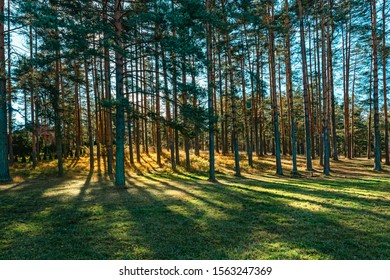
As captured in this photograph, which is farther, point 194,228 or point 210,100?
point 210,100

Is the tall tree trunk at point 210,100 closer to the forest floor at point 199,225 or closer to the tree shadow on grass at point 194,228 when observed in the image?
the forest floor at point 199,225

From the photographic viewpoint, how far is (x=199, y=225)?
5691 millimetres

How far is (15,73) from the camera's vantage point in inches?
419

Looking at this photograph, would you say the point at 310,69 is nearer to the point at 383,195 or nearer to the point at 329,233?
the point at 383,195

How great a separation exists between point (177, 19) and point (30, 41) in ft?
50.8

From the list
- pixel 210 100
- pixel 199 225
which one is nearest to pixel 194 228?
pixel 199 225

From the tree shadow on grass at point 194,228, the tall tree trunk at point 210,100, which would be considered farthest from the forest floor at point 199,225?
the tall tree trunk at point 210,100

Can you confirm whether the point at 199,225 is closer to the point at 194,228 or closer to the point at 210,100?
the point at 194,228

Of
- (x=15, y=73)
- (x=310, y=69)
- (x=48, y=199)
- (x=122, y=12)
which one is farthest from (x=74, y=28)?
(x=310, y=69)

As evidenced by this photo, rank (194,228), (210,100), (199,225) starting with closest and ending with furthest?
(194,228), (199,225), (210,100)

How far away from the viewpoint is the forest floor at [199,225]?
4297mm

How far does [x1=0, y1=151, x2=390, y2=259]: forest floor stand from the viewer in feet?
14.1

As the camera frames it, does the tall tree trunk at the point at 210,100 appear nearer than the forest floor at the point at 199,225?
No

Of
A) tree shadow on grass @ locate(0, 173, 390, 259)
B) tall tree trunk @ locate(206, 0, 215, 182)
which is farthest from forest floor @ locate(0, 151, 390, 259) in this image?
tall tree trunk @ locate(206, 0, 215, 182)
